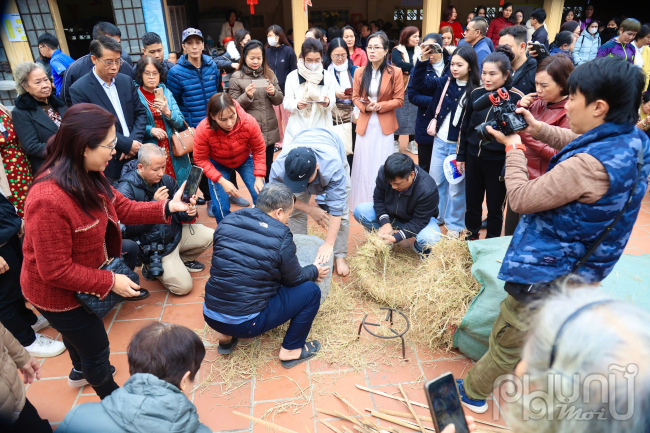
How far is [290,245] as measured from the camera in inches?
98.0

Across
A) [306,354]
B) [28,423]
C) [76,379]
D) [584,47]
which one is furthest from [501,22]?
[28,423]

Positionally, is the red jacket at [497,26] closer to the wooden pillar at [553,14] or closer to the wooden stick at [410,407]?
the wooden pillar at [553,14]

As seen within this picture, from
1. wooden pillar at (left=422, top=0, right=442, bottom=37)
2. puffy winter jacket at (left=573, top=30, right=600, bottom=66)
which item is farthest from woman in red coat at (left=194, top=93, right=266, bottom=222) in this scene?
puffy winter jacket at (left=573, top=30, right=600, bottom=66)

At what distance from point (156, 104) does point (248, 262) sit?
8.12ft

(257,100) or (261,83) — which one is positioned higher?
(261,83)

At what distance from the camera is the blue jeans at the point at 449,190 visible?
4105 mm

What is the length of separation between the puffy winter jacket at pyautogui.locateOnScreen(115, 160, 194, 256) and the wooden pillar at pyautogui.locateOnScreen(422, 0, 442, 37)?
25.5 feet

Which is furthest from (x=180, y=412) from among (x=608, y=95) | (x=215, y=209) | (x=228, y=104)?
(x=215, y=209)

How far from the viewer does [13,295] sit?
2.70 m

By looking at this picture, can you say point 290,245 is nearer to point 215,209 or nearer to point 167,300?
point 167,300

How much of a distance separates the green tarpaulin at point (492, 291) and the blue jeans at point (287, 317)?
998 millimetres

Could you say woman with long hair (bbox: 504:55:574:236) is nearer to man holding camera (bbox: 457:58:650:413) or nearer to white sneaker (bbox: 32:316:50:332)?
man holding camera (bbox: 457:58:650:413)

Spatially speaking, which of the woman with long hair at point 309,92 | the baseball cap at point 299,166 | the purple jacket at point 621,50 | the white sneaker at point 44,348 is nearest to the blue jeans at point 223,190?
the woman with long hair at point 309,92

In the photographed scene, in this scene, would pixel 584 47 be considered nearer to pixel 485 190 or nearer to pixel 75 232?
pixel 485 190
